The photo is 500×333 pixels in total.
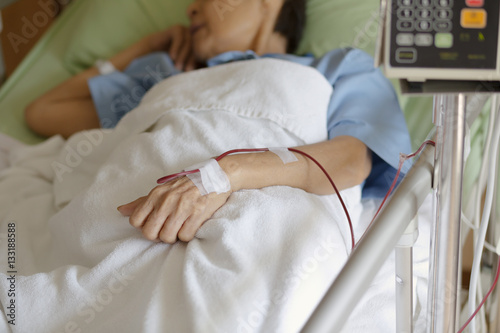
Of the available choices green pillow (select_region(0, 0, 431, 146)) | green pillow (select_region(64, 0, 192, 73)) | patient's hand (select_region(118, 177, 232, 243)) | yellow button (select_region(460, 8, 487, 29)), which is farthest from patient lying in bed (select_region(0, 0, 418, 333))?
yellow button (select_region(460, 8, 487, 29))

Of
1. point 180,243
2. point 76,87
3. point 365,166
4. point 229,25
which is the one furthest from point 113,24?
point 180,243

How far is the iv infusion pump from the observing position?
0.71m

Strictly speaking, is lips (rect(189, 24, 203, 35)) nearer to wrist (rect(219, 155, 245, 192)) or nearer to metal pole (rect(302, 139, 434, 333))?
wrist (rect(219, 155, 245, 192))

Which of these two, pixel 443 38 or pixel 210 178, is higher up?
pixel 443 38

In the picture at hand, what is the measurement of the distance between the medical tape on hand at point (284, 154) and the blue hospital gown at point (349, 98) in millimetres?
209

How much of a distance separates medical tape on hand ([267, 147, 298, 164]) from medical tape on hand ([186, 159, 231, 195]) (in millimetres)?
125

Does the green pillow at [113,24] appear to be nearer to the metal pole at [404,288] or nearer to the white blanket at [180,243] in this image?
the white blanket at [180,243]

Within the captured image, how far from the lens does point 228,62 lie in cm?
159

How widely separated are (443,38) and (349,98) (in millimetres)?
679

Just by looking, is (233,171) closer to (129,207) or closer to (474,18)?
(129,207)

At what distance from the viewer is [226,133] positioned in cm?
118

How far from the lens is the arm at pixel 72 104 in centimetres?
173

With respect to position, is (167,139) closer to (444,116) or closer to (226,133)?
(226,133)

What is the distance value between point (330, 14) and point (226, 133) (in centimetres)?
75
